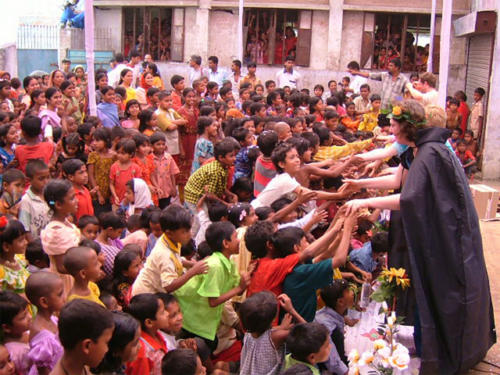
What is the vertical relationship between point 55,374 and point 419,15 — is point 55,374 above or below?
below

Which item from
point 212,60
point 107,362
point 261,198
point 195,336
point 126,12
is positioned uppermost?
point 126,12

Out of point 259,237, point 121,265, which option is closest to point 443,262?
point 259,237

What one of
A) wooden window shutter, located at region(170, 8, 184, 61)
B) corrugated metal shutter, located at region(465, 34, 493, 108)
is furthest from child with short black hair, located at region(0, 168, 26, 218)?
wooden window shutter, located at region(170, 8, 184, 61)

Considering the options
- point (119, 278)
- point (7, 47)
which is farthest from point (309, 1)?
point (119, 278)

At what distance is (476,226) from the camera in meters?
4.12

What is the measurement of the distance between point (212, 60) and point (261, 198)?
8.67 m

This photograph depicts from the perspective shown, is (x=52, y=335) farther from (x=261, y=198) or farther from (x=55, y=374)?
(x=261, y=198)

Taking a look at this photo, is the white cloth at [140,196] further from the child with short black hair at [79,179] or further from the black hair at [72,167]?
the black hair at [72,167]

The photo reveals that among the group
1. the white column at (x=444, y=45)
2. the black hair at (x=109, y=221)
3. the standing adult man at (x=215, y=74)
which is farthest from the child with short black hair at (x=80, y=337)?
the standing adult man at (x=215, y=74)

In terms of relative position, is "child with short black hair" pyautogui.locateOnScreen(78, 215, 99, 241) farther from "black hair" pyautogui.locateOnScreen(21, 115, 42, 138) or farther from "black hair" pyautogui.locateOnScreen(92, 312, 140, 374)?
"black hair" pyautogui.locateOnScreen(92, 312, 140, 374)

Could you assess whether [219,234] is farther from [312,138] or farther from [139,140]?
[312,138]

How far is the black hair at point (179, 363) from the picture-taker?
347 centimetres

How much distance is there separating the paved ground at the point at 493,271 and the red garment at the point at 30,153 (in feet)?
14.1

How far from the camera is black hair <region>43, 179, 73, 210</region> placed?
4.68 metres
